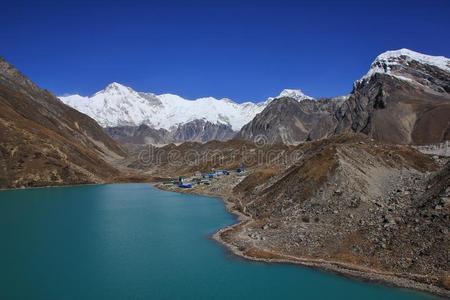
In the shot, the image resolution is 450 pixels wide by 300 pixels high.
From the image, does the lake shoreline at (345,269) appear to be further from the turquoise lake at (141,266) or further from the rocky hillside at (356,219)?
the turquoise lake at (141,266)

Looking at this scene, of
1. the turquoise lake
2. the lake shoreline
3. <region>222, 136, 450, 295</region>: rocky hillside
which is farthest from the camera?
<region>222, 136, 450, 295</region>: rocky hillside

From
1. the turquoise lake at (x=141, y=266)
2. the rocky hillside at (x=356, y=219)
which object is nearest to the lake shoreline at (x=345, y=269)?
the rocky hillside at (x=356, y=219)

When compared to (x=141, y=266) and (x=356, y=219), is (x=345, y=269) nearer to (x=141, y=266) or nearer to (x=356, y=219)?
(x=356, y=219)

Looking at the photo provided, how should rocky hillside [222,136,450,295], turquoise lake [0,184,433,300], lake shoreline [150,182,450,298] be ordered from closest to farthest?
lake shoreline [150,182,450,298]
turquoise lake [0,184,433,300]
rocky hillside [222,136,450,295]

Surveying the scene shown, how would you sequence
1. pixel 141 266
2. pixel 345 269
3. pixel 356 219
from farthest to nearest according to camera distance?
pixel 356 219, pixel 141 266, pixel 345 269

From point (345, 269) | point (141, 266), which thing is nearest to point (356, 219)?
point (345, 269)

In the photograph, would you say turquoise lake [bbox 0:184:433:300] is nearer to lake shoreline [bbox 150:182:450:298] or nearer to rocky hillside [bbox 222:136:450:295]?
lake shoreline [bbox 150:182:450:298]

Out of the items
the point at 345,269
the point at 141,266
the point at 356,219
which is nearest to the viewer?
the point at 345,269

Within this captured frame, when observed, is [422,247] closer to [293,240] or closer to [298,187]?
[293,240]


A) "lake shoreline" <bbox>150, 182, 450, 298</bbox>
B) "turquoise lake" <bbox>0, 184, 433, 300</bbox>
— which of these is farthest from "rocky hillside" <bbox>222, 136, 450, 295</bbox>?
"turquoise lake" <bbox>0, 184, 433, 300</bbox>
